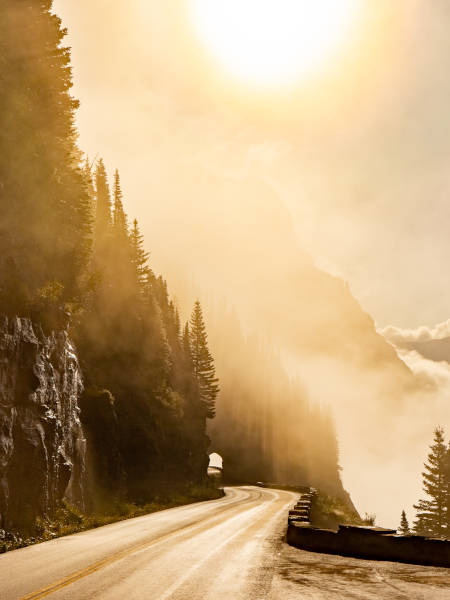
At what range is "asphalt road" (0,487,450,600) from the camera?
31.9 feet

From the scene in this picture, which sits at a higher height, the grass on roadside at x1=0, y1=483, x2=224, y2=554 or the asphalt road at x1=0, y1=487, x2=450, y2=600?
the asphalt road at x1=0, y1=487, x2=450, y2=600

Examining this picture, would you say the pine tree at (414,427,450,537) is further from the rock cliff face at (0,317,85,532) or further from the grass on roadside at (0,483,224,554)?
the rock cliff face at (0,317,85,532)

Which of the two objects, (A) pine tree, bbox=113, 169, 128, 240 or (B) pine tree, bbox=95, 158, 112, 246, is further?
(A) pine tree, bbox=113, 169, 128, 240

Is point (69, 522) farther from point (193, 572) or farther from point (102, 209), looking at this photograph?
point (102, 209)

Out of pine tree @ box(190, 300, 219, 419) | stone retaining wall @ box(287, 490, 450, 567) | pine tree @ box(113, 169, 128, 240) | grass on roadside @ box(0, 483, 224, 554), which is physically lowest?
grass on roadside @ box(0, 483, 224, 554)

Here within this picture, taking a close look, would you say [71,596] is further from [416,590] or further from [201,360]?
[201,360]

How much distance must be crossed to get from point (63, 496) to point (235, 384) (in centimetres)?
13910

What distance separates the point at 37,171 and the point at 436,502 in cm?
6050

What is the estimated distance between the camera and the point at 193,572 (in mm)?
11797

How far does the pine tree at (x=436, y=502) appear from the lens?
6088 centimetres

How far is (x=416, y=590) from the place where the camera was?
10.0m

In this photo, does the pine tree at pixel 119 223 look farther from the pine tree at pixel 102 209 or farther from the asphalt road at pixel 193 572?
the asphalt road at pixel 193 572

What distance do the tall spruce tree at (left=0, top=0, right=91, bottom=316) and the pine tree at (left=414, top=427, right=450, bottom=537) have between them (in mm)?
53436

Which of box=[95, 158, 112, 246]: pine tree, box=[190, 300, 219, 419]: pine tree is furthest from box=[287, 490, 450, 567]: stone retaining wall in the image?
box=[190, 300, 219, 419]: pine tree
